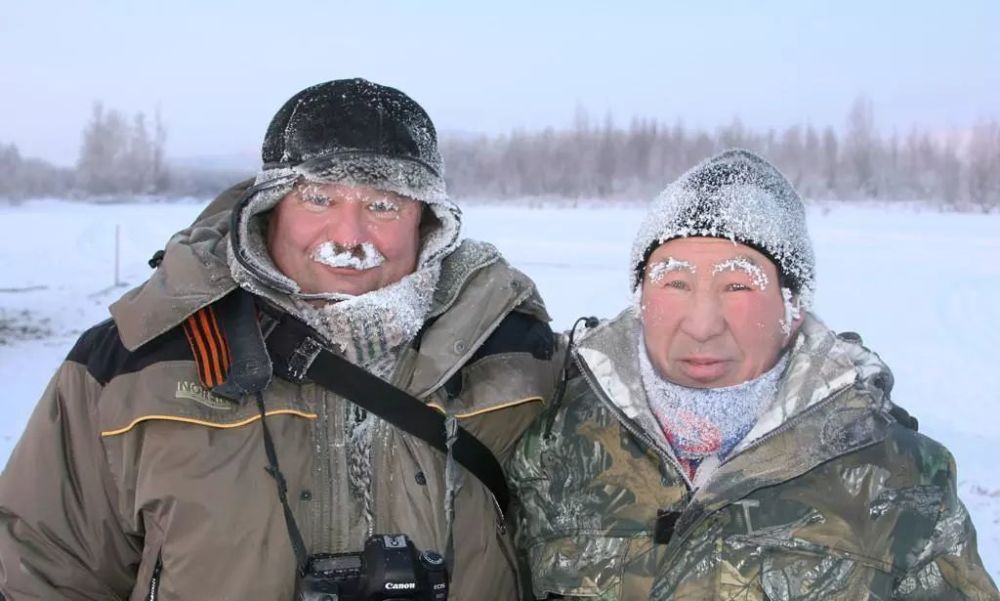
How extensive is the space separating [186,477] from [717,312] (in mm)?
→ 1204

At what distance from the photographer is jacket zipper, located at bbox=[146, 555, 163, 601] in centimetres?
202

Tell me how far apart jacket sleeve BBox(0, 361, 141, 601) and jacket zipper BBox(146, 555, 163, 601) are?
121 millimetres

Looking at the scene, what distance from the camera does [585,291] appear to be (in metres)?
15.6

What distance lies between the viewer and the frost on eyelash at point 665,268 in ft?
6.91

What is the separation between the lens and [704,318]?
2.06 meters

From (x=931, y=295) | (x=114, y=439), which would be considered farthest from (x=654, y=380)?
(x=931, y=295)

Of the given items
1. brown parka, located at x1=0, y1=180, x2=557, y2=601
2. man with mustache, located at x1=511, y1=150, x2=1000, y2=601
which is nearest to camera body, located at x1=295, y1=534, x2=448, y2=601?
brown parka, located at x1=0, y1=180, x2=557, y2=601

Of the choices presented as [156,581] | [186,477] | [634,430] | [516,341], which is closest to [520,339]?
[516,341]

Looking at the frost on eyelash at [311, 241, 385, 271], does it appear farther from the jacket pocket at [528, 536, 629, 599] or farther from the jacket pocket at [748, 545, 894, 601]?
the jacket pocket at [748, 545, 894, 601]

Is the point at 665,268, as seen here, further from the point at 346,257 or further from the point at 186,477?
the point at 186,477

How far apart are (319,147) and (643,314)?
85 centimetres

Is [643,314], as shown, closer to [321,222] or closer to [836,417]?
[836,417]

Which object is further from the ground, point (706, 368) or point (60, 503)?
point (706, 368)

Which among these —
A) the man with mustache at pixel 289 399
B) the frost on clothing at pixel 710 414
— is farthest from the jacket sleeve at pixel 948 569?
the man with mustache at pixel 289 399
